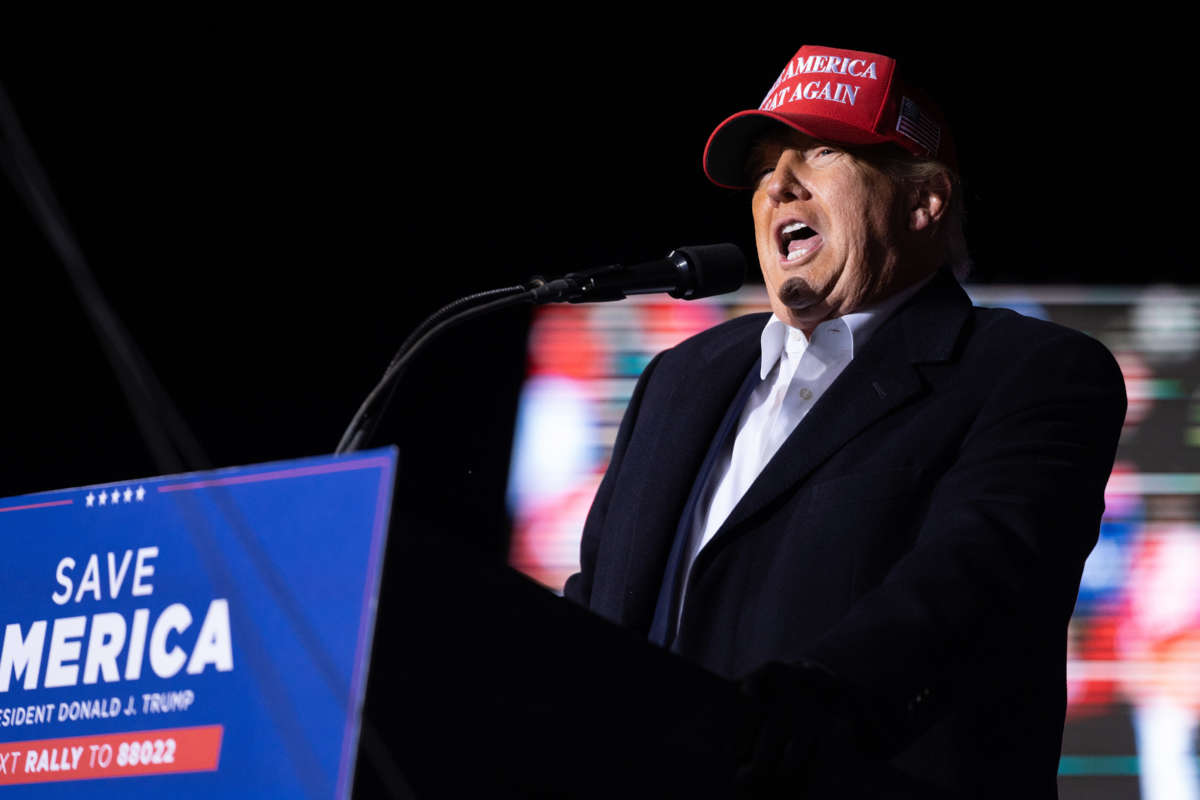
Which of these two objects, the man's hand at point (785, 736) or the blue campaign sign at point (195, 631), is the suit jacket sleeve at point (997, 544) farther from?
the blue campaign sign at point (195, 631)

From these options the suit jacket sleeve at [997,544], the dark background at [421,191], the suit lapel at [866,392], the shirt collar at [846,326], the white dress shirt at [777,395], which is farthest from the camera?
the dark background at [421,191]

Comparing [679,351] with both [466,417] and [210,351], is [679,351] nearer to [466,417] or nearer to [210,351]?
[466,417]

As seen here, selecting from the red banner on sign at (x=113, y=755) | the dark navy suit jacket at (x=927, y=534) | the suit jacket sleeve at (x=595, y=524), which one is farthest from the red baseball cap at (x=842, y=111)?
the red banner on sign at (x=113, y=755)

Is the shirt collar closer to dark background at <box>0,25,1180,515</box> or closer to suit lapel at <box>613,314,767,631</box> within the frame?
suit lapel at <box>613,314,767,631</box>

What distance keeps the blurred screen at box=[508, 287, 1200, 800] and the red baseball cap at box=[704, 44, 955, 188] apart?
1.11 m

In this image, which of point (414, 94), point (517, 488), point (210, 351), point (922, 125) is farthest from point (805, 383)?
point (210, 351)

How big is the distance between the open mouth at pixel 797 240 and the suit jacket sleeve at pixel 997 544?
406 millimetres

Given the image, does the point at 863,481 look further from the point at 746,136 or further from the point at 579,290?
the point at 746,136

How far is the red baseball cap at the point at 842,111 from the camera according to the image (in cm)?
188

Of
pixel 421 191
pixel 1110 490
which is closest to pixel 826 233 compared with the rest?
pixel 1110 490

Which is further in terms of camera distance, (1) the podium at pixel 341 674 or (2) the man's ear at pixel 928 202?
(2) the man's ear at pixel 928 202

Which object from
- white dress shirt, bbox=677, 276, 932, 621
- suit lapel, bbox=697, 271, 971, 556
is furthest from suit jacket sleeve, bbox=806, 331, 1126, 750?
white dress shirt, bbox=677, 276, 932, 621

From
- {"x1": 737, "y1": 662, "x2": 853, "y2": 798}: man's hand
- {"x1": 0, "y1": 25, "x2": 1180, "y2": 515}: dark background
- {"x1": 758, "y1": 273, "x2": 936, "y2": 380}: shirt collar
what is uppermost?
{"x1": 0, "y1": 25, "x2": 1180, "y2": 515}: dark background

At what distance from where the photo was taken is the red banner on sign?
853mm
